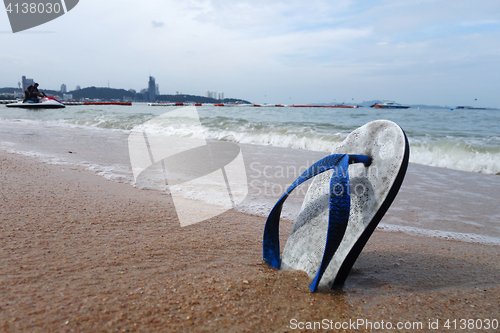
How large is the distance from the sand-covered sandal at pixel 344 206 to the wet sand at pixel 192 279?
0.35 ft

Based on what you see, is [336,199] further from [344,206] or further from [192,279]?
[192,279]

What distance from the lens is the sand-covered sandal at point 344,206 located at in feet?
3.68

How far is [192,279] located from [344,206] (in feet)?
2.36

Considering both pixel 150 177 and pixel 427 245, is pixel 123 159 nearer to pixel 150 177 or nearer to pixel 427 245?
pixel 150 177

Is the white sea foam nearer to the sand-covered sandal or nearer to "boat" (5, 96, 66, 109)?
the sand-covered sandal

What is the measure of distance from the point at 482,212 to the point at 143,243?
306 centimetres

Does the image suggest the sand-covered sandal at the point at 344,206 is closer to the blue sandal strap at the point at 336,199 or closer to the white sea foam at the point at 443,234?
the blue sandal strap at the point at 336,199

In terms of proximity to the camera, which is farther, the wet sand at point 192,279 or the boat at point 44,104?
the boat at point 44,104

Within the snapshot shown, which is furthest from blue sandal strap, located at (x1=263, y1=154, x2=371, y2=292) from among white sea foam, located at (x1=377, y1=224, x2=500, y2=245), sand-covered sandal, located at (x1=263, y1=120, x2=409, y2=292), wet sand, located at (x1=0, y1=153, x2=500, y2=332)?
white sea foam, located at (x1=377, y1=224, x2=500, y2=245)

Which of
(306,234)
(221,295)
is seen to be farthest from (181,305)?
(306,234)

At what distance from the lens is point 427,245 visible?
2.00 meters

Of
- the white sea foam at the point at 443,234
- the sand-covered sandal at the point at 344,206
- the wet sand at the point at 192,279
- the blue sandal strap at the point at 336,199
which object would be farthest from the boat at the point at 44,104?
the blue sandal strap at the point at 336,199

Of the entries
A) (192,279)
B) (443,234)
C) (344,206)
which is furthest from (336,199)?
(443,234)

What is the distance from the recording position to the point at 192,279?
1.28m
